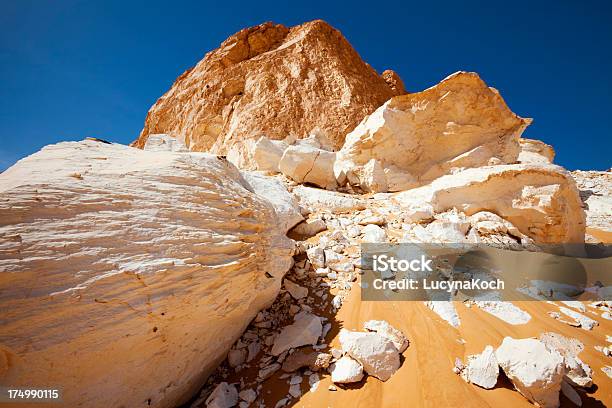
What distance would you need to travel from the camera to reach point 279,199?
Result: 14.3 ft

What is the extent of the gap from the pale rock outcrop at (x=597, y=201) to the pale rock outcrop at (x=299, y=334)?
8.01 meters

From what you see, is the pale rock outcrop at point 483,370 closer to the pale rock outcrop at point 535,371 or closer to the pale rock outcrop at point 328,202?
the pale rock outcrop at point 535,371

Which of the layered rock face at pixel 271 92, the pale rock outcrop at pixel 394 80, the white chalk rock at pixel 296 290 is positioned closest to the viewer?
the white chalk rock at pixel 296 290

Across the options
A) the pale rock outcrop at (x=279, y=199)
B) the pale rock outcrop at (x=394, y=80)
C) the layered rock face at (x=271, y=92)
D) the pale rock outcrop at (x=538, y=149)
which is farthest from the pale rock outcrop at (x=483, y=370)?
the pale rock outcrop at (x=394, y=80)

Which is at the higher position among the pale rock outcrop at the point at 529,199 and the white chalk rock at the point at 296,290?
the pale rock outcrop at the point at 529,199

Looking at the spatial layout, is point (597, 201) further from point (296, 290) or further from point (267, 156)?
point (296, 290)

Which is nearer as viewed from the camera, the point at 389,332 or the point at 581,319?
the point at 389,332

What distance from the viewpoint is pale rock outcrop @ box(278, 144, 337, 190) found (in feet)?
22.7

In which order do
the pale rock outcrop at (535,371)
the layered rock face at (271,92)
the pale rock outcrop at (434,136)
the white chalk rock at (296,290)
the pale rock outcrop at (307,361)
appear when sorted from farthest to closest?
the layered rock face at (271,92) < the pale rock outcrop at (434,136) < the white chalk rock at (296,290) < the pale rock outcrop at (307,361) < the pale rock outcrop at (535,371)

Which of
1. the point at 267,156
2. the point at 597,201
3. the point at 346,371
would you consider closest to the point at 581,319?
the point at 346,371

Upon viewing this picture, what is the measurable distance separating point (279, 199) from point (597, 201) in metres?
13.4

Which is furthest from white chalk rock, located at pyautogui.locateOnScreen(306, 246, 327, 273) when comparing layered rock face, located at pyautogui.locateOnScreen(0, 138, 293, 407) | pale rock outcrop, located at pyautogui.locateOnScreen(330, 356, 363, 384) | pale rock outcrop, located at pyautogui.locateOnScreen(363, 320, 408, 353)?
pale rock outcrop, located at pyautogui.locateOnScreen(330, 356, 363, 384)

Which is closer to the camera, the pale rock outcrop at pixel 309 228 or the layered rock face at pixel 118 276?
the layered rock face at pixel 118 276

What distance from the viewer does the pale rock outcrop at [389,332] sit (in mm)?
2271
